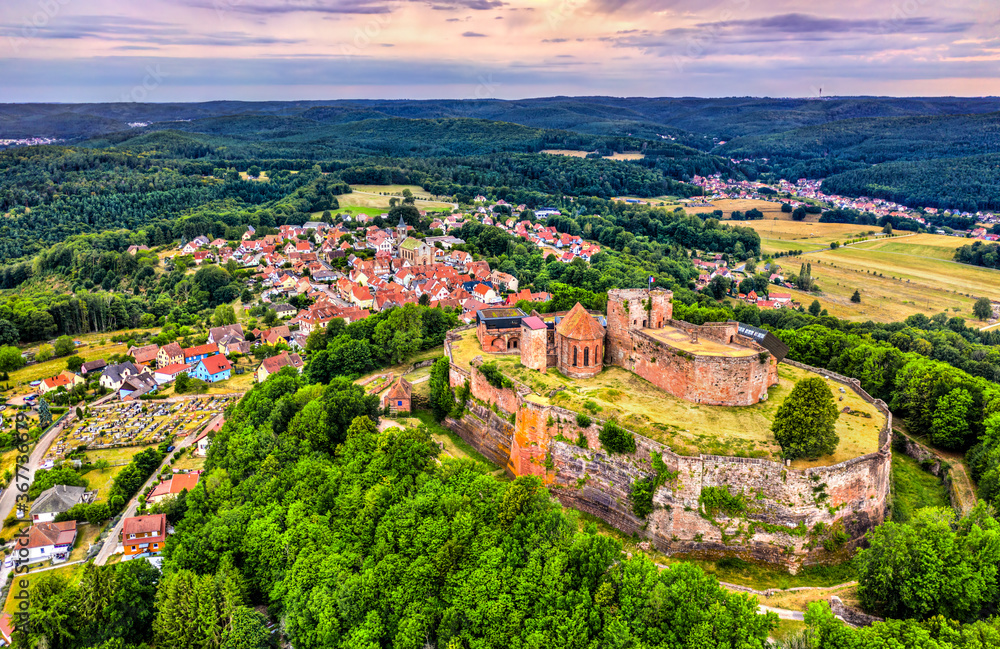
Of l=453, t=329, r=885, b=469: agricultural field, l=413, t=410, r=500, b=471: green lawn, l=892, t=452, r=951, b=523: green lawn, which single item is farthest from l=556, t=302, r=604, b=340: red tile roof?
l=892, t=452, r=951, b=523: green lawn

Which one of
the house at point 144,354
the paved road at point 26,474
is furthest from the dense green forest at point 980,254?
the paved road at point 26,474

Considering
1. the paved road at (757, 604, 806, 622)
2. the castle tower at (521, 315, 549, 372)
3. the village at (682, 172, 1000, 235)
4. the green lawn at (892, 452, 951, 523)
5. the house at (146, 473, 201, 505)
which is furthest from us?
the village at (682, 172, 1000, 235)

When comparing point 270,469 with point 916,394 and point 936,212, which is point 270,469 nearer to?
point 916,394

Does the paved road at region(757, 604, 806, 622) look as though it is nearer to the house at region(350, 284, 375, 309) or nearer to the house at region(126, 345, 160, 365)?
the house at region(350, 284, 375, 309)

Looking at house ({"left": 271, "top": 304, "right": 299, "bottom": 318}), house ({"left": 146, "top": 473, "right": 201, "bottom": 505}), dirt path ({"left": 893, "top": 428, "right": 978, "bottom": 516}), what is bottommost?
house ({"left": 146, "top": 473, "right": 201, "bottom": 505})

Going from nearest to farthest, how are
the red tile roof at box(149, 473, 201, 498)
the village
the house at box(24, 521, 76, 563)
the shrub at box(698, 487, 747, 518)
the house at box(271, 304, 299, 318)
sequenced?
the shrub at box(698, 487, 747, 518) → the house at box(24, 521, 76, 563) → the red tile roof at box(149, 473, 201, 498) → the house at box(271, 304, 299, 318) → the village

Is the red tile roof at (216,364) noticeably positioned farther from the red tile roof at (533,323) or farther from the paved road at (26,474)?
the red tile roof at (533,323)

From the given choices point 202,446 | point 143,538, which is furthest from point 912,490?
point 202,446
